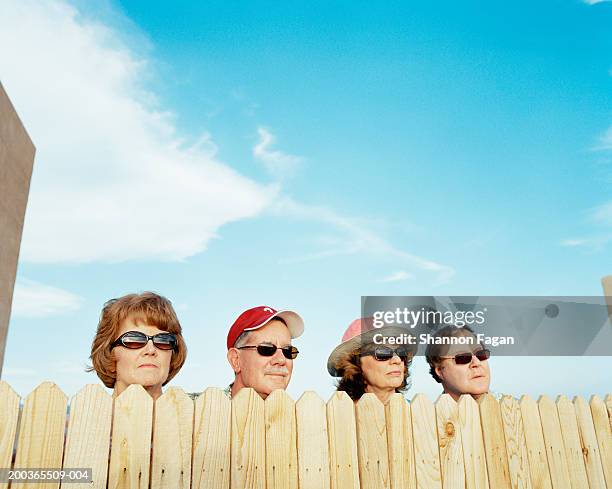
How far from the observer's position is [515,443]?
3699 millimetres

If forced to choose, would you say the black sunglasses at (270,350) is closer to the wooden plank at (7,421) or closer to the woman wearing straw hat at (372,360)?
the woman wearing straw hat at (372,360)

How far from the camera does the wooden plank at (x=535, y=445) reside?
12.2 feet

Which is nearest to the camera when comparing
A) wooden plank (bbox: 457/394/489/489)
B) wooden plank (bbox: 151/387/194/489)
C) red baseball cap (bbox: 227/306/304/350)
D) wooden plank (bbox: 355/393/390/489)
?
wooden plank (bbox: 151/387/194/489)

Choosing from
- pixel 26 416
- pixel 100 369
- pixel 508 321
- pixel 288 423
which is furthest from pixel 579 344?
pixel 26 416

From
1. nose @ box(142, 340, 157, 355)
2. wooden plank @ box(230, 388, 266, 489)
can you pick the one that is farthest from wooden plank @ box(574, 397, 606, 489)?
nose @ box(142, 340, 157, 355)

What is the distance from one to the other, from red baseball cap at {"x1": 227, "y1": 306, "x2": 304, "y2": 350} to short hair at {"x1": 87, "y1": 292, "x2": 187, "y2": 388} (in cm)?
50

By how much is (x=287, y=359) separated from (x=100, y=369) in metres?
1.44

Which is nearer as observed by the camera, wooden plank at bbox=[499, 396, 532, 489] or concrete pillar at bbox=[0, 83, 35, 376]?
wooden plank at bbox=[499, 396, 532, 489]

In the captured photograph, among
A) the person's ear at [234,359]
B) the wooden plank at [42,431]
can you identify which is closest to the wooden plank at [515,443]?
the person's ear at [234,359]

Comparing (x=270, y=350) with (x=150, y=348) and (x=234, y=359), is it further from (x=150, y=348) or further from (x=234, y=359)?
(x=150, y=348)

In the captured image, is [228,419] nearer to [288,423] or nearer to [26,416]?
[288,423]

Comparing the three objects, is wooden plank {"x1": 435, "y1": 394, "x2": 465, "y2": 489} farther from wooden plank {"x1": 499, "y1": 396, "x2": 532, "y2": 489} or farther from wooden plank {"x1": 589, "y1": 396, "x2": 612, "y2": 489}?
wooden plank {"x1": 589, "y1": 396, "x2": 612, "y2": 489}

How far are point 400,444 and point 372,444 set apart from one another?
0.20 m

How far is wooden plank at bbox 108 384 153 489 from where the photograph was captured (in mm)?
2889
